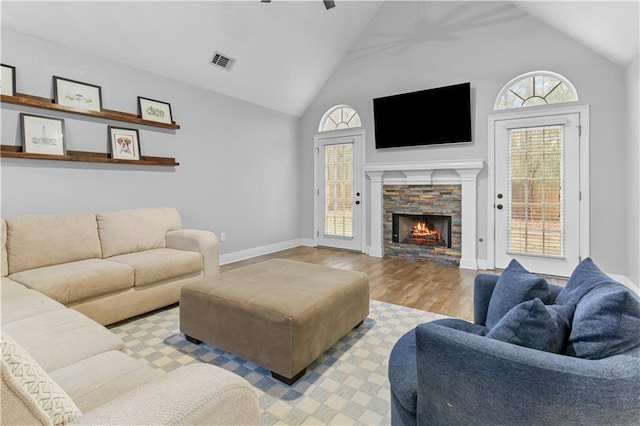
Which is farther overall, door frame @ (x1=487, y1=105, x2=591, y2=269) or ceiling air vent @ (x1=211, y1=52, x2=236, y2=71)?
ceiling air vent @ (x1=211, y1=52, x2=236, y2=71)

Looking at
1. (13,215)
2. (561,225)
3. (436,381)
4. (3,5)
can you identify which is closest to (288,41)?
(3,5)

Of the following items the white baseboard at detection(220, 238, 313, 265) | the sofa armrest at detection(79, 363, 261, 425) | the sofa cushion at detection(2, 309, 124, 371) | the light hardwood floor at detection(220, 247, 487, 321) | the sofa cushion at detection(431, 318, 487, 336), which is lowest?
the light hardwood floor at detection(220, 247, 487, 321)

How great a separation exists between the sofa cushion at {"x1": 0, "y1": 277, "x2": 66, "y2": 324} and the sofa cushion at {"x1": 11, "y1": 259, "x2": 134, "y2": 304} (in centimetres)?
13

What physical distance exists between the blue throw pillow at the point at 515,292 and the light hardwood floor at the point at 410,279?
4.67 feet

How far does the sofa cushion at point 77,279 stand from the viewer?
2305 millimetres

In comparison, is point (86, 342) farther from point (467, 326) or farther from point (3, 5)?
point (3, 5)

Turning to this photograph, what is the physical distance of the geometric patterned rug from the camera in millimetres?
1649

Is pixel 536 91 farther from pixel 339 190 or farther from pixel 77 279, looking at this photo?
pixel 77 279

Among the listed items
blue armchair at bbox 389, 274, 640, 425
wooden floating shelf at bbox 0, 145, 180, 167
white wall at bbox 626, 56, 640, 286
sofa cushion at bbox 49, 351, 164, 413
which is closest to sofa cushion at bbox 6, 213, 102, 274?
wooden floating shelf at bbox 0, 145, 180, 167

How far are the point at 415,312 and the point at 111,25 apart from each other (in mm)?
4189

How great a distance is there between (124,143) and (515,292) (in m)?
4.04

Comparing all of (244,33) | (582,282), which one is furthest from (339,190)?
(582,282)

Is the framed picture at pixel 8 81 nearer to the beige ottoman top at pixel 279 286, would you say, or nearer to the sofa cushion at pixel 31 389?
the beige ottoman top at pixel 279 286

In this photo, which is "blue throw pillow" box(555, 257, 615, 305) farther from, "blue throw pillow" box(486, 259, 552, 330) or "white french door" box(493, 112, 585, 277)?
"white french door" box(493, 112, 585, 277)
